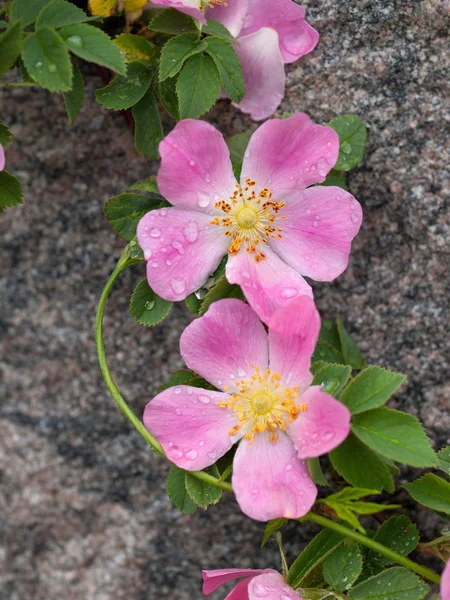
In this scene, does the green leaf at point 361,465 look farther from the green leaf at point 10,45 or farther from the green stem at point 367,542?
the green leaf at point 10,45

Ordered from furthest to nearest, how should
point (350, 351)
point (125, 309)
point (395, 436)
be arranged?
1. point (125, 309)
2. point (350, 351)
3. point (395, 436)

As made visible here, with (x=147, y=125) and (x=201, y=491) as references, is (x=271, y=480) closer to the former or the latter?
(x=201, y=491)

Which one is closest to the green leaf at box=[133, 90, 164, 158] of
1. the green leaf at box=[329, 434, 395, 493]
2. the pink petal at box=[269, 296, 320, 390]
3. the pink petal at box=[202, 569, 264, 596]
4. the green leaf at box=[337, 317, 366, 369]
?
the pink petal at box=[269, 296, 320, 390]

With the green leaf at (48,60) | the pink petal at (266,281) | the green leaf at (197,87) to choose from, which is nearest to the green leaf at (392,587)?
the pink petal at (266,281)

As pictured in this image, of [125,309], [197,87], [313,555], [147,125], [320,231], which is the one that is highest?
[197,87]

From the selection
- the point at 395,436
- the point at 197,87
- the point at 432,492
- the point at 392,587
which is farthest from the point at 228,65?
the point at 392,587

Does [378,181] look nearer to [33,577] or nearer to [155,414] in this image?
[155,414]

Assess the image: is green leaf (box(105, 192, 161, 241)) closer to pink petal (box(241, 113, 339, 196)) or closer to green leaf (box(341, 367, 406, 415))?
pink petal (box(241, 113, 339, 196))
